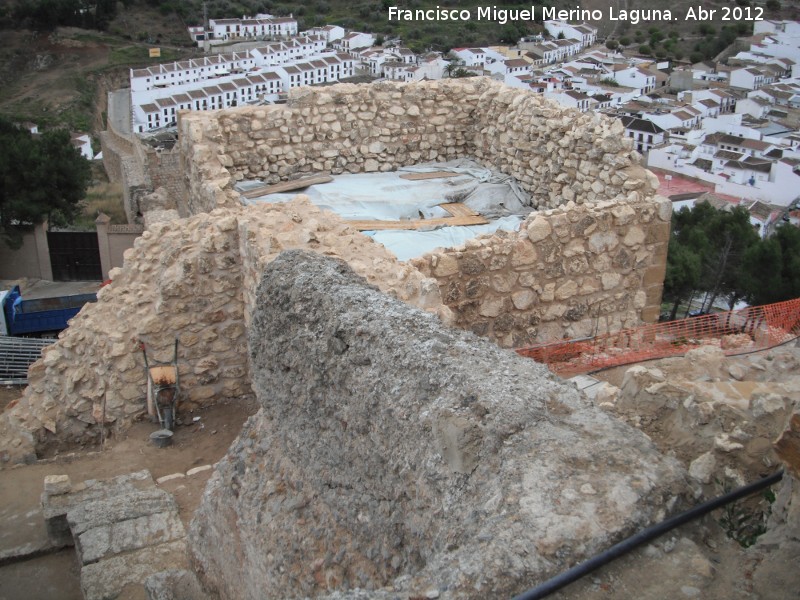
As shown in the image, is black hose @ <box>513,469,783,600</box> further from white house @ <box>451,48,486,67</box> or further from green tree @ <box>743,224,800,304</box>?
white house @ <box>451,48,486,67</box>

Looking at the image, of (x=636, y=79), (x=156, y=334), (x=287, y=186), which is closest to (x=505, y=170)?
(x=287, y=186)

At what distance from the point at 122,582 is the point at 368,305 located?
8.48ft

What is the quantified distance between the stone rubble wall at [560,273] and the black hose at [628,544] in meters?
3.61

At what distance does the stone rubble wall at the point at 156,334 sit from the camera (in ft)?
20.6

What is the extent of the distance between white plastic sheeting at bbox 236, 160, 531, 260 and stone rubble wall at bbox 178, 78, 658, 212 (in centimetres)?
23

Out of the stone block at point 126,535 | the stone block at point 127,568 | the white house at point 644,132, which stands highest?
the stone block at point 126,535

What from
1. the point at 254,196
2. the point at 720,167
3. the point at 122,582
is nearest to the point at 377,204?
the point at 254,196

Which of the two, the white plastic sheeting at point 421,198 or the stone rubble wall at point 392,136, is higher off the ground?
the stone rubble wall at point 392,136

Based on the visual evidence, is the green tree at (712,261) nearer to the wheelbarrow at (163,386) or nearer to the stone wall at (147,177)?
the stone wall at (147,177)

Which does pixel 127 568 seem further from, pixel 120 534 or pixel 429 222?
pixel 429 222

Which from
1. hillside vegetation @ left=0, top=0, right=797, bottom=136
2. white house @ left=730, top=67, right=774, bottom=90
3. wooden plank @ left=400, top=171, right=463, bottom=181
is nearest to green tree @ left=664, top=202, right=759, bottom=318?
wooden plank @ left=400, top=171, right=463, bottom=181

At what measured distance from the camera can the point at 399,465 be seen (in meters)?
2.77

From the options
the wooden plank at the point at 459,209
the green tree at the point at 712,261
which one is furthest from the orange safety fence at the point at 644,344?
the green tree at the point at 712,261

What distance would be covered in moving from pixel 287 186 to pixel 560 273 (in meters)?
3.54
